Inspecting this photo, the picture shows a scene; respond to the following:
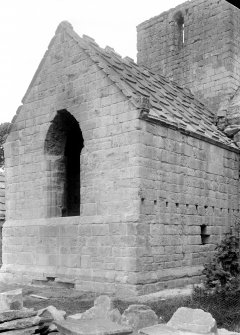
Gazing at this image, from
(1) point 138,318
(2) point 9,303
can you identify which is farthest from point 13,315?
(1) point 138,318

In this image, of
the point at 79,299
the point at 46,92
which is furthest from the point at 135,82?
the point at 79,299

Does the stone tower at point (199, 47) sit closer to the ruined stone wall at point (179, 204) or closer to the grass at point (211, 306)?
the ruined stone wall at point (179, 204)

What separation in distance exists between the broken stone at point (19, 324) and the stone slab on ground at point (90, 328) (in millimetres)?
253

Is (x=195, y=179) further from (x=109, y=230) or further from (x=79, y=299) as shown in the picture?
(x=79, y=299)

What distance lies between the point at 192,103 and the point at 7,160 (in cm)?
552

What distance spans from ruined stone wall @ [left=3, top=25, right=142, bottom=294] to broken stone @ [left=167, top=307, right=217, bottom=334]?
3126mm

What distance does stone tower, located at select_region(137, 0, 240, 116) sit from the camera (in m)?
14.4

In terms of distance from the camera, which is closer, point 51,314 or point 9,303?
point 51,314

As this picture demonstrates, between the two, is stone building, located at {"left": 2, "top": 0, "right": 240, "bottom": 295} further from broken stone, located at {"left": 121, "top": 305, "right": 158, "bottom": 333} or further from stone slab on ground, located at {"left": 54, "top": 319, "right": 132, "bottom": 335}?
stone slab on ground, located at {"left": 54, "top": 319, "right": 132, "bottom": 335}

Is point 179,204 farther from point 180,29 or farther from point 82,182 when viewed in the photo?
point 180,29

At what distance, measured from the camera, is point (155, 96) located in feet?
38.3

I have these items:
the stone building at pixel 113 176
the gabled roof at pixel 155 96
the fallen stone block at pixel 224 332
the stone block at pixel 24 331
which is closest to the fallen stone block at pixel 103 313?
the stone block at pixel 24 331

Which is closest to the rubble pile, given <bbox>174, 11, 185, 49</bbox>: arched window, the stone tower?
the stone tower

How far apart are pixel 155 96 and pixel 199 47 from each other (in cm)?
434
